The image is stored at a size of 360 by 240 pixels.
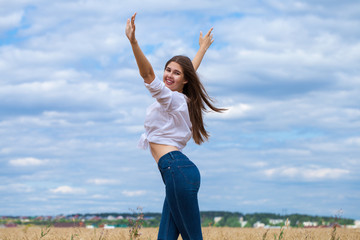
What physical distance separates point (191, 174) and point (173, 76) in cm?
117

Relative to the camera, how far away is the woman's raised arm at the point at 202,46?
6.63m

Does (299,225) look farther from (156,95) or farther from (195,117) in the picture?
(156,95)

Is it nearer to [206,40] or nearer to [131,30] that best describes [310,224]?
[206,40]

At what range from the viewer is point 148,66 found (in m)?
4.29

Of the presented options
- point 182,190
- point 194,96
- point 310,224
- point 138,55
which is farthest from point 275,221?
point 138,55

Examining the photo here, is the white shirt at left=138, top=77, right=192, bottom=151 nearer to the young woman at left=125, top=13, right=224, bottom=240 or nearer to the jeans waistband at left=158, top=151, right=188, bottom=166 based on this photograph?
the young woman at left=125, top=13, right=224, bottom=240

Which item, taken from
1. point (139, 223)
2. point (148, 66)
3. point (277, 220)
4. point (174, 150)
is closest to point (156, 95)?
point (148, 66)

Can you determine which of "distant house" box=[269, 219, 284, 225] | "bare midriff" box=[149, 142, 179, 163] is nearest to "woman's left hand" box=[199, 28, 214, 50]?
"bare midriff" box=[149, 142, 179, 163]

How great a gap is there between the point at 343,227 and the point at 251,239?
140 inches

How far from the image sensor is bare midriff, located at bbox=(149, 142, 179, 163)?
4.55 metres

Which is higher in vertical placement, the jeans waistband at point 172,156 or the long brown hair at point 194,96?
the long brown hair at point 194,96

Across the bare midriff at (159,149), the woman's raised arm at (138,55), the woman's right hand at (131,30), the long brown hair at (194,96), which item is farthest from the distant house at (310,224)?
the woman's right hand at (131,30)

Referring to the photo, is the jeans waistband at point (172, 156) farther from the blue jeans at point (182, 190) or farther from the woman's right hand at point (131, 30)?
the woman's right hand at point (131, 30)

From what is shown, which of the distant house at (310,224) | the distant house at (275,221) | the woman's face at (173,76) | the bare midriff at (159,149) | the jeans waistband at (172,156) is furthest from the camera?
the distant house at (310,224)
